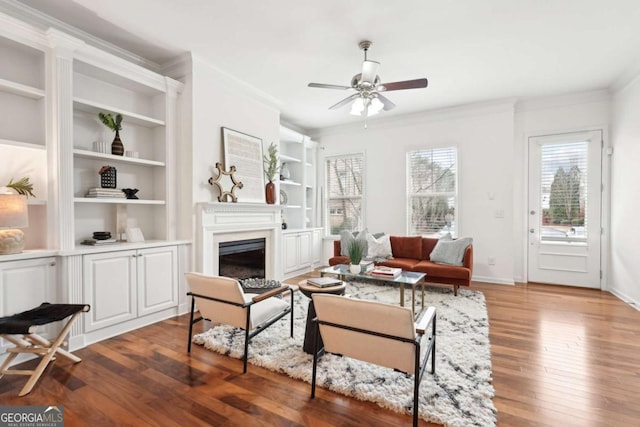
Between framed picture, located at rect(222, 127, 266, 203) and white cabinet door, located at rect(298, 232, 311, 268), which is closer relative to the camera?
framed picture, located at rect(222, 127, 266, 203)

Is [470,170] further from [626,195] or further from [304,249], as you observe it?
[304,249]

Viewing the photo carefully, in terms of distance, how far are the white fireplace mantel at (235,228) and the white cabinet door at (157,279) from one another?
1.07ft

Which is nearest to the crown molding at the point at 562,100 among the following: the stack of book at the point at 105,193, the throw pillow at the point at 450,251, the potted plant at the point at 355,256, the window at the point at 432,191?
the window at the point at 432,191

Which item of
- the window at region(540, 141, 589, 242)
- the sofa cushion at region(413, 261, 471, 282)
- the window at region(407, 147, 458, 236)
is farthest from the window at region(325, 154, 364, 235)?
the window at region(540, 141, 589, 242)

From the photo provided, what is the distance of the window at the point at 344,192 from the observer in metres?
6.39

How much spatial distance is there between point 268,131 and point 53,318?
356 centimetres

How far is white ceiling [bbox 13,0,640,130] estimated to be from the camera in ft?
8.93

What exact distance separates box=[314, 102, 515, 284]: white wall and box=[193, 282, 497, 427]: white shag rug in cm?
197

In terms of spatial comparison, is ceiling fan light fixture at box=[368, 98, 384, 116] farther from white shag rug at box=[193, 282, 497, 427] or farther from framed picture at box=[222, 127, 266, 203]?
white shag rug at box=[193, 282, 497, 427]

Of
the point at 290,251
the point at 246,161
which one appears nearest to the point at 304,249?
the point at 290,251

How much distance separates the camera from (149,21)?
9.65 feet

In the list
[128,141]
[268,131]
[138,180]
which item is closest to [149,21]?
[128,141]

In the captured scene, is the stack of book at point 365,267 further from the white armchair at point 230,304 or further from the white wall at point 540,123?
the white wall at point 540,123

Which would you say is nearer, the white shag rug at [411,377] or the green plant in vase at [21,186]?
the white shag rug at [411,377]
